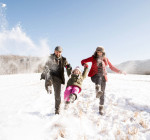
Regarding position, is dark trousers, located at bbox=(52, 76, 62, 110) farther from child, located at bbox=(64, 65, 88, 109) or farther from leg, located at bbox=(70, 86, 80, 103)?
leg, located at bbox=(70, 86, 80, 103)

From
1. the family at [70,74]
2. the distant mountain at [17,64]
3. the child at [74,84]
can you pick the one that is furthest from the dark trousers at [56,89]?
the distant mountain at [17,64]

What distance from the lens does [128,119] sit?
433cm

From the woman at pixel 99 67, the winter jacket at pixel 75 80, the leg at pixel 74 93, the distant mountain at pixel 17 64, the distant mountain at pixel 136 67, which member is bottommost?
the leg at pixel 74 93

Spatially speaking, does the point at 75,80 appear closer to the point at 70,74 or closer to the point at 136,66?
the point at 70,74

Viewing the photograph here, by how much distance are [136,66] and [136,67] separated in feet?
1.93

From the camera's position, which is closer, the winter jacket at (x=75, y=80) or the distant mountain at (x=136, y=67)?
the winter jacket at (x=75, y=80)

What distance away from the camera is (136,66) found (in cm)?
3275

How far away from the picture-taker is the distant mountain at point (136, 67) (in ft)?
97.9

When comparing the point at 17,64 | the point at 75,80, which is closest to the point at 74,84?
the point at 75,80

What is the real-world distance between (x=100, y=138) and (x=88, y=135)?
0.86 ft

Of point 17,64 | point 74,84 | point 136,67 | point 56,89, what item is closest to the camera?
point 56,89

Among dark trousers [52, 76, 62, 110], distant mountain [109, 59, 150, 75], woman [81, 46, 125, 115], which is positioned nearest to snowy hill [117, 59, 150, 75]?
distant mountain [109, 59, 150, 75]

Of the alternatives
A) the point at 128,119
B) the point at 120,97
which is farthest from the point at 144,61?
the point at 128,119

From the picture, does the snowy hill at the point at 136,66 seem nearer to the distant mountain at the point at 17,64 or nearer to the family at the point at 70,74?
the family at the point at 70,74
